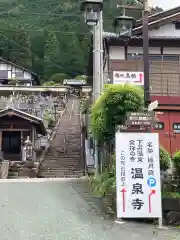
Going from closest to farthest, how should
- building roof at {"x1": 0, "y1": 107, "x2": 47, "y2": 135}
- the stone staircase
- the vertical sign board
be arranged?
1. the vertical sign board
2. the stone staircase
3. building roof at {"x1": 0, "y1": 107, "x2": 47, "y2": 135}

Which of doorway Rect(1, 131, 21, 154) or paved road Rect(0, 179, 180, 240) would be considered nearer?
paved road Rect(0, 179, 180, 240)

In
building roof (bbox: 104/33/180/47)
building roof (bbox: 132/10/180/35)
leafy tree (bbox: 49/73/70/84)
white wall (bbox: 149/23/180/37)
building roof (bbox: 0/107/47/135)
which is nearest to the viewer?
building roof (bbox: 104/33/180/47)

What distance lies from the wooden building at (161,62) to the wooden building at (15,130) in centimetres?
1057

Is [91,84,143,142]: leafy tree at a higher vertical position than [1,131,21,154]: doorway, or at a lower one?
higher

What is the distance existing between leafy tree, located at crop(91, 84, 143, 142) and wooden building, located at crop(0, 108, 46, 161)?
16.2m

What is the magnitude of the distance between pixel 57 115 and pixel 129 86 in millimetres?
29890

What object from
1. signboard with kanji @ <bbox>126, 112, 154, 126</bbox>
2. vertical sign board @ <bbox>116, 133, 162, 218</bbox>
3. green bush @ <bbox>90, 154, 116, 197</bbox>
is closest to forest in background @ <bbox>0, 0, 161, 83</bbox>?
green bush @ <bbox>90, 154, 116, 197</bbox>

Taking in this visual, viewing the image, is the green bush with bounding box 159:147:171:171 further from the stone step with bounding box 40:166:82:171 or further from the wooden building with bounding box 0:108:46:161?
the wooden building with bounding box 0:108:46:161

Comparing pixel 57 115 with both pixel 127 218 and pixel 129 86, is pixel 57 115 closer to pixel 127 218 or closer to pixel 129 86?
pixel 129 86

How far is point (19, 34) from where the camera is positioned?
230 feet

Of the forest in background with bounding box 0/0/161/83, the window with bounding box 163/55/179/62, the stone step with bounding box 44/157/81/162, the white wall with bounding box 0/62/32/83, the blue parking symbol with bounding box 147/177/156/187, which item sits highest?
the forest in background with bounding box 0/0/161/83

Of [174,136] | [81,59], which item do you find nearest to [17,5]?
[81,59]

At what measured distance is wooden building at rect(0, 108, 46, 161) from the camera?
2702cm

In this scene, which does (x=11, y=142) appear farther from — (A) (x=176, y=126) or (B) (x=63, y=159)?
(A) (x=176, y=126)
